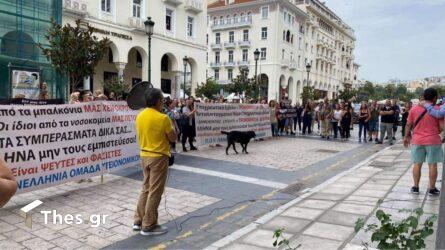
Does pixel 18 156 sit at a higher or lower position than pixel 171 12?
lower

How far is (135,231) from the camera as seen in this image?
16.6 ft

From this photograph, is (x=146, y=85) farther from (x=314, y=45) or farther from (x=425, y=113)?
(x=314, y=45)

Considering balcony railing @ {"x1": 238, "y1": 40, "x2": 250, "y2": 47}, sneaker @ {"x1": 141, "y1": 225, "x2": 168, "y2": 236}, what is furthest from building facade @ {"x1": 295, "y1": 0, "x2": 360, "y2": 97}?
sneaker @ {"x1": 141, "y1": 225, "x2": 168, "y2": 236}

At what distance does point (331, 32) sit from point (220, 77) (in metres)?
33.8

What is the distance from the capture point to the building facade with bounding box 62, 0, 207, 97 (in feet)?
93.8

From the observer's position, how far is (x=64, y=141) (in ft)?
22.8

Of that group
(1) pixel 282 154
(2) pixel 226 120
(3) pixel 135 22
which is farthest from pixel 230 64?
(1) pixel 282 154

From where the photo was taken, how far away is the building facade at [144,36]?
93.8ft

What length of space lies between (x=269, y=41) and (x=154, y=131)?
189 feet

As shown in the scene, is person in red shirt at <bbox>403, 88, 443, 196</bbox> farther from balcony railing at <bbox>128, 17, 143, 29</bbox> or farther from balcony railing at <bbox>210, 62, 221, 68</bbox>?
balcony railing at <bbox>210, 62, 221, 68</bbox>

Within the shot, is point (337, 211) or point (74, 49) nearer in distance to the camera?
point (337, 211)

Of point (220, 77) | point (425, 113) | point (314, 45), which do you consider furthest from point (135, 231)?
point (314, 45)

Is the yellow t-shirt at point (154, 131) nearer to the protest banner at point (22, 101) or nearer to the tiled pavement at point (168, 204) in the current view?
the tiled pavement at point (168, 204)

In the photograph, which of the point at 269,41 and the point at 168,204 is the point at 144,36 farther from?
the point at 269,41
